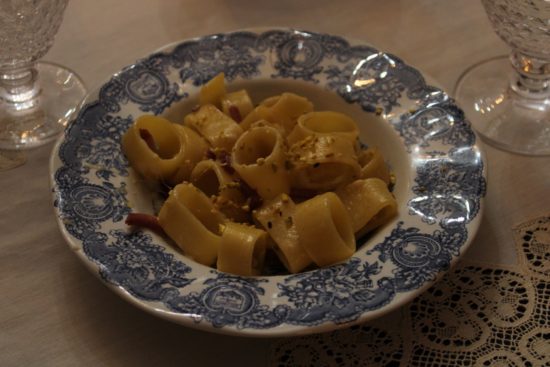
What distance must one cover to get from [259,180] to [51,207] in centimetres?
34

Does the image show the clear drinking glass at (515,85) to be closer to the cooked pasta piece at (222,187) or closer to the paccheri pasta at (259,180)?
the paccheri pasta at (259,180)

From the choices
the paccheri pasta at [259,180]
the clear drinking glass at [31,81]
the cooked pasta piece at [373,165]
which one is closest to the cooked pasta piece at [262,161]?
the paccheri pasta at [259,180]

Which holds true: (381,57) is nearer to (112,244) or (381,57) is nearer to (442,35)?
(442,35)

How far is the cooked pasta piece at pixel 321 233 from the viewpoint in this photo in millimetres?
963

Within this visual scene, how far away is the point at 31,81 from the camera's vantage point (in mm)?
1326

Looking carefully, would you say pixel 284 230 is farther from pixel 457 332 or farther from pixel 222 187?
pixel 457 332

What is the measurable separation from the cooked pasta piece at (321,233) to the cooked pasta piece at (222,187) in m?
0.10

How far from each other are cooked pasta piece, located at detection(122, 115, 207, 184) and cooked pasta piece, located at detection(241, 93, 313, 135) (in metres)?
0.09

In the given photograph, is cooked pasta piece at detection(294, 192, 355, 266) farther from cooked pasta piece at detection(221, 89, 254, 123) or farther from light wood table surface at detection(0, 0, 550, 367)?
cooked pasta piece at detection(221, 89, 254, 123)

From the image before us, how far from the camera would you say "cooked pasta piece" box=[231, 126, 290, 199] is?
104 cm

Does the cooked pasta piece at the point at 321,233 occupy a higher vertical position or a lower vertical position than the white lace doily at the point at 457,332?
higher

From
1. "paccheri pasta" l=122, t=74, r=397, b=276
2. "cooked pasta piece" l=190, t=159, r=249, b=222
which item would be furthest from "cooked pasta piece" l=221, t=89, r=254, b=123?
"cooked pasta piece" l=190, t=159, r=249, b=222

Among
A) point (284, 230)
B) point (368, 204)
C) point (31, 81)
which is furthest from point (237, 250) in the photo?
point (31, 81)

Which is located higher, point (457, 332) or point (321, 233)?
point (321, 233)
